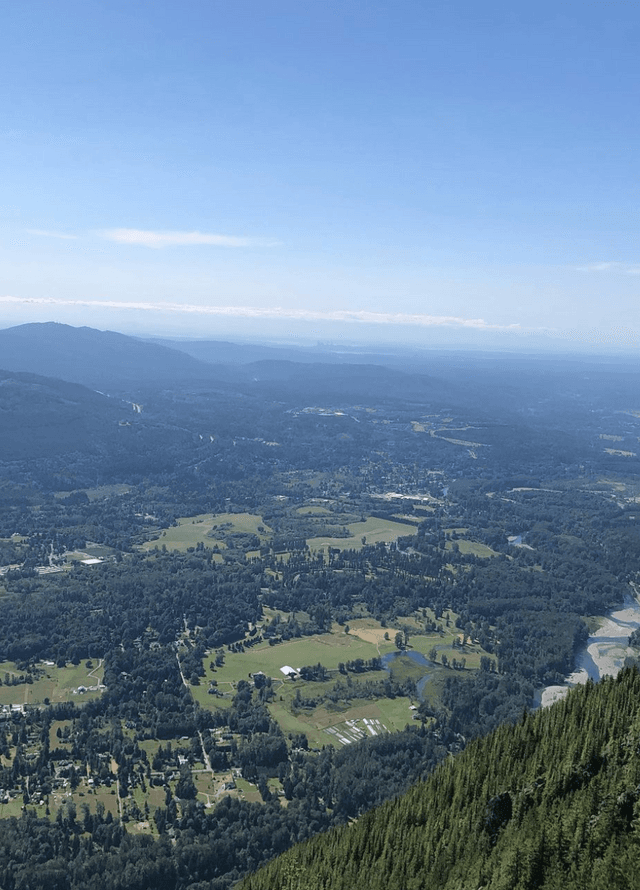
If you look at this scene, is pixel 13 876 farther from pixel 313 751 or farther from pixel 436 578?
pixel 436 578

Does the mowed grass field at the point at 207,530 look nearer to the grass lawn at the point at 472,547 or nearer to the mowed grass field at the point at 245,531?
the mowed grass field at the point at 245,531

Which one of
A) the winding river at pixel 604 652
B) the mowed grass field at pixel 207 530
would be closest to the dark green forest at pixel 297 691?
the mowed grass field at pixel 207 530

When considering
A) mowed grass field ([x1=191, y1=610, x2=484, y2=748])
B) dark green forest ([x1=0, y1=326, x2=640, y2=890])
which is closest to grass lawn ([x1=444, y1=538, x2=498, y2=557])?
dark green forest ([x1=0, y1=326, x2=640, y2=890])

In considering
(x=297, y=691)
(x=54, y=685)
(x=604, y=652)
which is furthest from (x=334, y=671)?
(x=604, y=652)

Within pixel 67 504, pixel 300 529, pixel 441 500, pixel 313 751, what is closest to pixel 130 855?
pixel 313 751

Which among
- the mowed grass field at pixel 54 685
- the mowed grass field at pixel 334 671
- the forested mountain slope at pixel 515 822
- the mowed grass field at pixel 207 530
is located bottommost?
the mowed grass field at pixel 54 685

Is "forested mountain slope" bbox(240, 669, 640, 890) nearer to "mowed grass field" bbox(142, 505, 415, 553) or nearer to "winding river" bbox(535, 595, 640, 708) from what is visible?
"winding river" bbox(535, 595, 640, 708)
